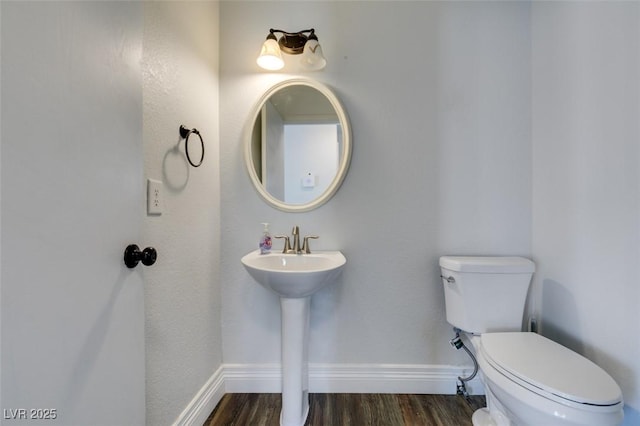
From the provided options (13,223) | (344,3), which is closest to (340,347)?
(13,223)

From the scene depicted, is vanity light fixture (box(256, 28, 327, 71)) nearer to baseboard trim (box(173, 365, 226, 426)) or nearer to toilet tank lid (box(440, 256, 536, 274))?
toilet tank lid (box(440, 256, 536, 274))

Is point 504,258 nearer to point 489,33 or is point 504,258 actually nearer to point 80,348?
point 489,33

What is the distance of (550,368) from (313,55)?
1666mm

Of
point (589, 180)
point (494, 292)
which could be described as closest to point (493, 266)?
point (494, 292)

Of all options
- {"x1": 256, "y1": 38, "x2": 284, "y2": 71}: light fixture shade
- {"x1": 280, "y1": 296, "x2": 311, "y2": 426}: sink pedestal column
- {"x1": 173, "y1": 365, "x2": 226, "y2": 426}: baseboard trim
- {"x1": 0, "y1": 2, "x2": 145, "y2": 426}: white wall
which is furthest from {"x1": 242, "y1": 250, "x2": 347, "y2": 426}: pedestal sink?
{"x1": 256, "y1": 38, "x2": 284, "y2": 71}: light fixture shade

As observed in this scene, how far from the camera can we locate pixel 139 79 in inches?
31.7

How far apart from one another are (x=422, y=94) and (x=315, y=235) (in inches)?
39.1

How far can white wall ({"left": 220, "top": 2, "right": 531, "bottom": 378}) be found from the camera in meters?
1.47

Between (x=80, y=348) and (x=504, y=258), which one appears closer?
(x=80, y=348)

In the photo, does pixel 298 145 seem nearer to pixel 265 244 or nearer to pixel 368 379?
pixel 265 244

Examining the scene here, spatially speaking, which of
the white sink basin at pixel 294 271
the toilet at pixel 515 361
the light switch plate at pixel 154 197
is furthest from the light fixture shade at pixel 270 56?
the toilet at pixel 515 361

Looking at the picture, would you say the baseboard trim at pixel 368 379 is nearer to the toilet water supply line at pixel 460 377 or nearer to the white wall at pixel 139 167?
the toilet water supply line at pixel 460 377

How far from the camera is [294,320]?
1.21 meters

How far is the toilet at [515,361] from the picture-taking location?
79 cm
